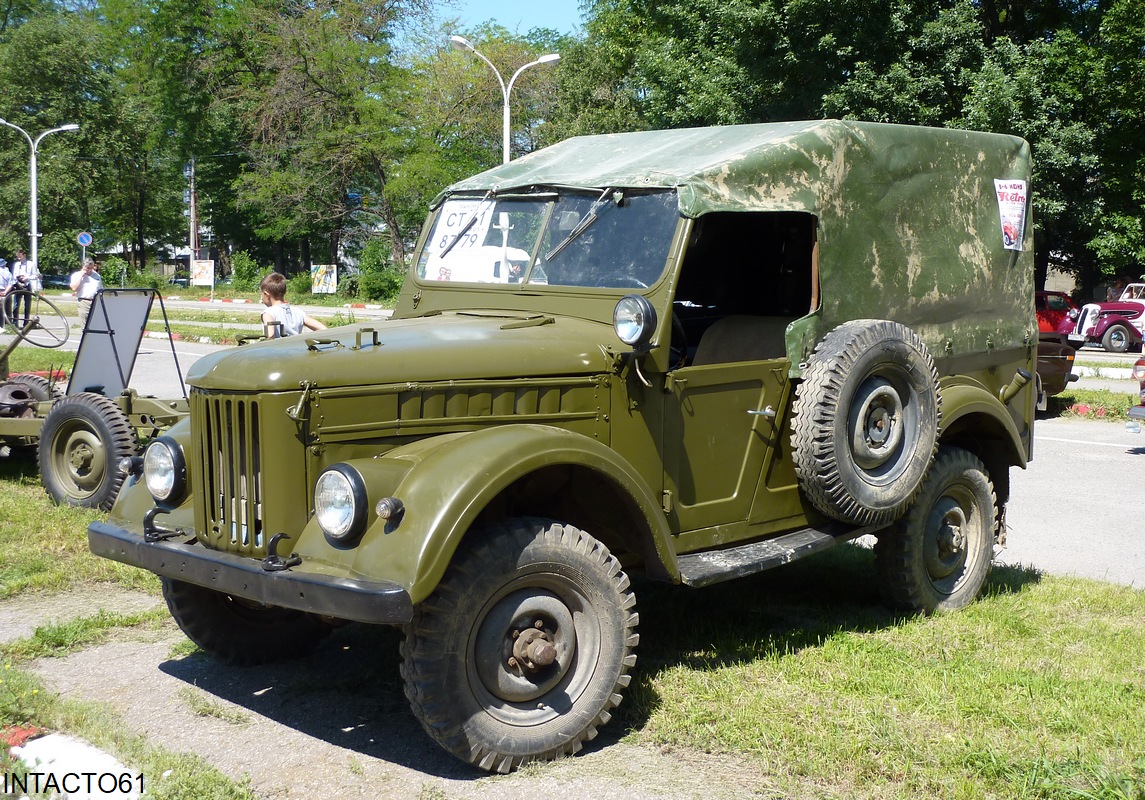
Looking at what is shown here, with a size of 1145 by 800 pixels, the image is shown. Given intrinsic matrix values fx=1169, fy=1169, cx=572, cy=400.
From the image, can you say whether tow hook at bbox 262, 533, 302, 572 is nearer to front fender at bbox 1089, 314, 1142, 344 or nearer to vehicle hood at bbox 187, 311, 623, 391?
vehicle hood at bbox 187, 311, 623, 391

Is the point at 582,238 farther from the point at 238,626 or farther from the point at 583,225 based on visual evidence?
the point at 238,626

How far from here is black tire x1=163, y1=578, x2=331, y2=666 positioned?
15.3 feet

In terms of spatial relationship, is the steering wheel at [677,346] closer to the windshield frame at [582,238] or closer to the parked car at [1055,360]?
the windshield frame at [582,238]

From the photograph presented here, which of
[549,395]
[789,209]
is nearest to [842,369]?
[789,209]

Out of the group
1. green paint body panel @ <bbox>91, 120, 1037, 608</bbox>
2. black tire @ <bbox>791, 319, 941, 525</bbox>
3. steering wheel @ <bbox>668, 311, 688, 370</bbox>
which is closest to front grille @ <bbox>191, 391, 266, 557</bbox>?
green paint body panel @ <bbox>91, 120, 1037, 608</bbox>

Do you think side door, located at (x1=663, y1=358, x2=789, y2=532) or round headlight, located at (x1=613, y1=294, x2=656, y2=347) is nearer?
round headlight, located at (x1=613, y1=294, x2=656, y2=347)

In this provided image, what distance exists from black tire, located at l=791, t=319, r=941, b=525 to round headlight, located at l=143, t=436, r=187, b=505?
2.41 meters

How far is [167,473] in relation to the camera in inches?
172

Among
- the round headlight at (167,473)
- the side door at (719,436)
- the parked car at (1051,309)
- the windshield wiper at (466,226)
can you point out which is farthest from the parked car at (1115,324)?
the round headlight at (167,473)

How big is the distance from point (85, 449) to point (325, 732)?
4.28 m

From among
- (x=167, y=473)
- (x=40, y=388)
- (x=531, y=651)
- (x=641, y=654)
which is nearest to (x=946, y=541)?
(x=641, y=654)

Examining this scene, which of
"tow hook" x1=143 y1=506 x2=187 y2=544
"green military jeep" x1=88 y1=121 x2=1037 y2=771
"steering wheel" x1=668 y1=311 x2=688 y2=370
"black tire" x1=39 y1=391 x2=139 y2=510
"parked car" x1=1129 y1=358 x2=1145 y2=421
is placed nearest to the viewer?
"green military jeep" x1=88 y1=121 x2=1037 y2=771

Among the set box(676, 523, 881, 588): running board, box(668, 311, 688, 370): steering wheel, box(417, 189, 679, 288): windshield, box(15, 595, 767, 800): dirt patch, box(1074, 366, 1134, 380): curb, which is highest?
box(417, 189, 679, 288): windshield

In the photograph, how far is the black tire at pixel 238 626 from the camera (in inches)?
183
